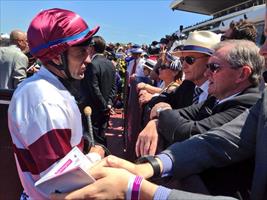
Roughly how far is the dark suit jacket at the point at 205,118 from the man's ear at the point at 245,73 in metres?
0.07

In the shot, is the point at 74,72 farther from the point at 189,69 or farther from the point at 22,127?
the point at 189,69

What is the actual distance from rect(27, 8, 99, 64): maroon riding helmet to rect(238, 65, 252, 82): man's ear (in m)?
1.01

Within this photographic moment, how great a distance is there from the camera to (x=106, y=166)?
4.52 feet

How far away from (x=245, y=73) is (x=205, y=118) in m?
0.37

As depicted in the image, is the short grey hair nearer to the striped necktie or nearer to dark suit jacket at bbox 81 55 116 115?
the striped necktie

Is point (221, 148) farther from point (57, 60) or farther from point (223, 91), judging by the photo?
point (57, 60)

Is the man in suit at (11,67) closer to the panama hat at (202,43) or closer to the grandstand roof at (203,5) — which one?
the panama hat at (202,43)

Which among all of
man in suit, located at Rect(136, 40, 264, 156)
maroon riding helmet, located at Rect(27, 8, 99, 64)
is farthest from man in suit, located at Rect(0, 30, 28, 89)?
maroon riding helmet, located at Rect(27, 8, 99, 64)

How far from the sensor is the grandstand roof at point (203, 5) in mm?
43156

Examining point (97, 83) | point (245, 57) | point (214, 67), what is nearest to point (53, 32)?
point (214, 67)

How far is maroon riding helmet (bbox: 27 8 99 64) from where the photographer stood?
1.82 m

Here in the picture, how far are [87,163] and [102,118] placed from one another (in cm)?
481

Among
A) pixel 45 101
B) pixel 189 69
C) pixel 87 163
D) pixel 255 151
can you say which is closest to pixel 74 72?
pixel 45 101

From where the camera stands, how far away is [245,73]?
7.16 ft
